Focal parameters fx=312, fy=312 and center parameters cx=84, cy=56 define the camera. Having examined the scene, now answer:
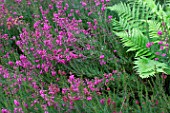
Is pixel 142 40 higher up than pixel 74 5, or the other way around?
pixel 74 5

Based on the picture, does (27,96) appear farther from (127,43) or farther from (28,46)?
(127,43)

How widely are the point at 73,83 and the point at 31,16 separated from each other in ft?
6.91

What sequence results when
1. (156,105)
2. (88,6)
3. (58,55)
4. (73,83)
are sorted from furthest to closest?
(88,6)
(58,55)
(73,83)
(156,105)

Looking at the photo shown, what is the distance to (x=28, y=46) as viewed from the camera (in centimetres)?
283

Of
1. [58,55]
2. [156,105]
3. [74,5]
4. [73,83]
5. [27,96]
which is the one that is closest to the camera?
[156,105]

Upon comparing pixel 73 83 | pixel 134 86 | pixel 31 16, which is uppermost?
pixel 31 16

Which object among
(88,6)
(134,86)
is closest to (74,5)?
(88,6)

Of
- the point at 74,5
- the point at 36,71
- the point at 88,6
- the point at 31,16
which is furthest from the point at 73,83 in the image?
the point at 31,16

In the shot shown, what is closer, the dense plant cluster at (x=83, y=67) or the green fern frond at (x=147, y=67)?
the dense plant cluster at (x=83, y=67)

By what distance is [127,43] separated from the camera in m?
2.78

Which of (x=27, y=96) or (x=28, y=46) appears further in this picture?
(x=28, y=46)

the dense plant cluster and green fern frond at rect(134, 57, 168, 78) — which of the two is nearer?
the dense plant cluster

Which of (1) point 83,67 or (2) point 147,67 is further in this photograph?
(1) point 83,67

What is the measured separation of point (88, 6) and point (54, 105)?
1.51 m
